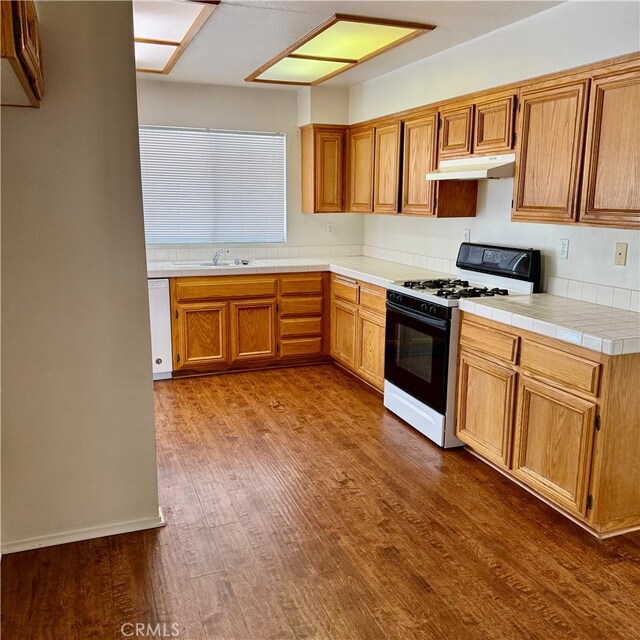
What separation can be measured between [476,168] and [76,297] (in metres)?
2.35

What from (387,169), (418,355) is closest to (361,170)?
(387,169)

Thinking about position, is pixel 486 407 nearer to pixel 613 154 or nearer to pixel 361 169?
pixel 613 154

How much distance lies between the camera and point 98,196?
2.41 m

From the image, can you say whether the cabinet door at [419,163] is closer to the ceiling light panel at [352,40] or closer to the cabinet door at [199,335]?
the ceiling light panel at [352,40]

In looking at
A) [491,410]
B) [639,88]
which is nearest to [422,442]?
[491,410]

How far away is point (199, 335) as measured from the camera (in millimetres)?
4953

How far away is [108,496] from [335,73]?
349cm

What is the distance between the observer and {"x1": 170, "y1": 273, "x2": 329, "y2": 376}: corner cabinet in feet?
16.0

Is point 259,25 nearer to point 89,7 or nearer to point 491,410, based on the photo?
point 89,7

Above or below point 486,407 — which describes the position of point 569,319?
above

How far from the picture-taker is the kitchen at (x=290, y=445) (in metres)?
2.27

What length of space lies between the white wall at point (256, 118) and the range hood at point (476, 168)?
1.90m

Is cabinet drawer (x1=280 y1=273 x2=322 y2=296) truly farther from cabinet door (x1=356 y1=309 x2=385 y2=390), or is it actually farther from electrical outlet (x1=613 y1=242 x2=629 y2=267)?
electrical outlet (x1=613 y1=242 x2=629 y2=267)

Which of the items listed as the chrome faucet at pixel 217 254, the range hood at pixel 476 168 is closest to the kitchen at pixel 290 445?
the range hood at pixel 476 168
